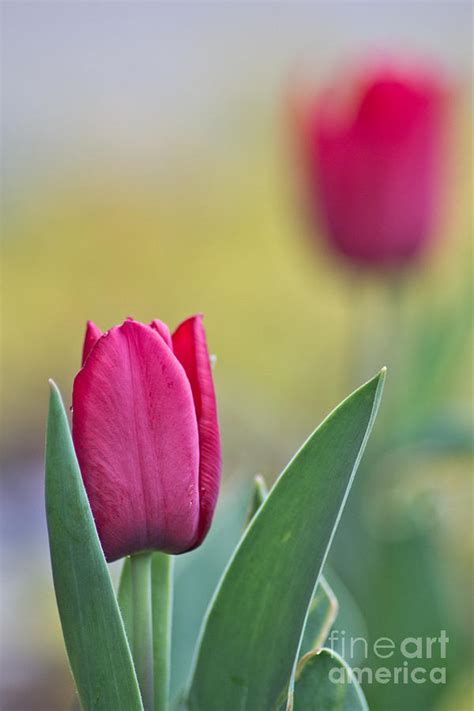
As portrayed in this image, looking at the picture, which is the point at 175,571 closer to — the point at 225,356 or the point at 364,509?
the point at 364,509

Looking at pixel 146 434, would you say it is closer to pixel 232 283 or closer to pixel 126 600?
pixel 126 600

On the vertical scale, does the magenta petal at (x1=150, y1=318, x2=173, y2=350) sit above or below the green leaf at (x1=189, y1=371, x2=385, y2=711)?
above

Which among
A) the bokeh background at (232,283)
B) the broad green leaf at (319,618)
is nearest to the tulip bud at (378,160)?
the bokeh background at (232,283)

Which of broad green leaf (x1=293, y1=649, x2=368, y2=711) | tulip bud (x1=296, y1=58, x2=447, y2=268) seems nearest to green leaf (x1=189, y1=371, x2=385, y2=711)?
broad green leaf (x1=293, y1=649, x2=368, y2=711)

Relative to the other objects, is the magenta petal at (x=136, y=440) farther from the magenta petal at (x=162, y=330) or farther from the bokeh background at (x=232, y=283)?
the bokeh background at (x=232, y=283)

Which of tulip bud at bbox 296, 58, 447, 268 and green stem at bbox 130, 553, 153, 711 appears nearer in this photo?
green stem at bbox 130, 553, 153, 711

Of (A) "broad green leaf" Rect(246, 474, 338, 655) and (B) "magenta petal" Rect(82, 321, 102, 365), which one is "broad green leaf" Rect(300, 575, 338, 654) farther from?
(B) "magenta petal" Rect(82, 321, 102, 365)

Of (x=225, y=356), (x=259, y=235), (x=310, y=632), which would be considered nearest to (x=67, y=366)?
(x=225, y=356)
